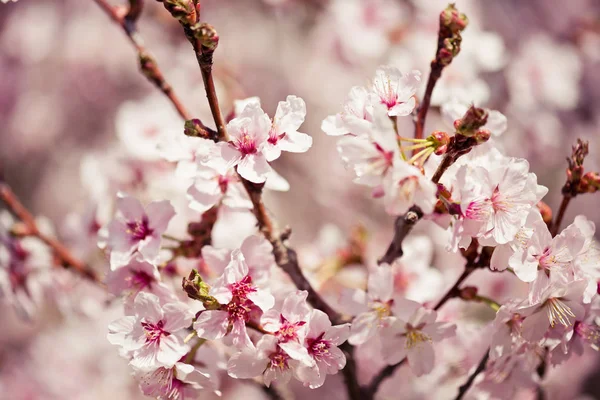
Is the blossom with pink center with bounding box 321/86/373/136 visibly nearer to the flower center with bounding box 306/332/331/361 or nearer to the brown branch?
the flower center with bounding box 306/332/331/361

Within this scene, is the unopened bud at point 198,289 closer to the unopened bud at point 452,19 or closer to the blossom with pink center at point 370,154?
the blossom with pink center at point 370,154

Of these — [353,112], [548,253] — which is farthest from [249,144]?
[548,253]

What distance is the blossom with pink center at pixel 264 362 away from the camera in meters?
0.62

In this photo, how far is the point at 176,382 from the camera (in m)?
0.68

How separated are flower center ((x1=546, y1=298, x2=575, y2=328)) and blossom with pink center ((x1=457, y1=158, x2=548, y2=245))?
0.11 meters

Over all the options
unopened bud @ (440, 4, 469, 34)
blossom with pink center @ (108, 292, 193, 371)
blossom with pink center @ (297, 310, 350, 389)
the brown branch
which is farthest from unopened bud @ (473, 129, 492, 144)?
the brown branch

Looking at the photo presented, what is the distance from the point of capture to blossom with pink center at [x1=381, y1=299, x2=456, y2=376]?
26.9 inches

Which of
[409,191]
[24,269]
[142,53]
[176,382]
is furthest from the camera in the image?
[24,269]

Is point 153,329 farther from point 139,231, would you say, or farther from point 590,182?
point 590,182

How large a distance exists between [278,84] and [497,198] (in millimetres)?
1485

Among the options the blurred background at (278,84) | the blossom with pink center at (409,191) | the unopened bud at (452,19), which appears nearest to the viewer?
the blossom with pink center at (409,191)

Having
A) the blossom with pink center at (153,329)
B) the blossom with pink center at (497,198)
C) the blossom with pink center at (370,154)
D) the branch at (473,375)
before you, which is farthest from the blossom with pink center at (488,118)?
the blossom with pink center at (153,329)

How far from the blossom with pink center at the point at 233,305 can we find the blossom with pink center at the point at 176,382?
0.06m

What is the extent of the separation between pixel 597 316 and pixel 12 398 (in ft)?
5.42
